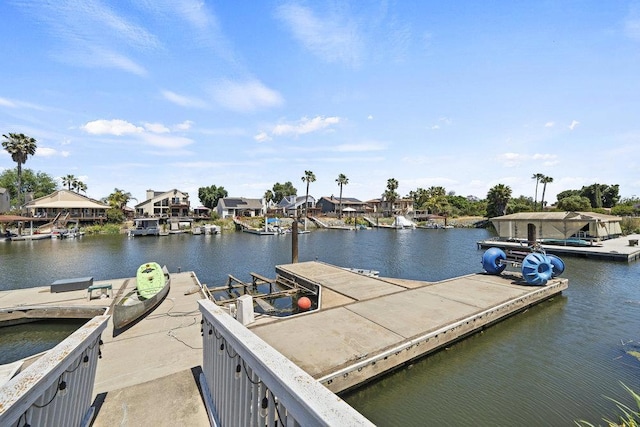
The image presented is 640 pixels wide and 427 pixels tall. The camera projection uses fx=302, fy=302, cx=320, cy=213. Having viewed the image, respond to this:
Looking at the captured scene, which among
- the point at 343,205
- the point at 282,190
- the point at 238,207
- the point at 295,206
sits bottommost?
the point at 238,207

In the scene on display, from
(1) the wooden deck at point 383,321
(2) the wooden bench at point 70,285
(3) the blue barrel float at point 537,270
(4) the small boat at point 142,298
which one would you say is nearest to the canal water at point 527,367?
(1) the wooden deck at point 383,321

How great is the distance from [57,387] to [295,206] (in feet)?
283

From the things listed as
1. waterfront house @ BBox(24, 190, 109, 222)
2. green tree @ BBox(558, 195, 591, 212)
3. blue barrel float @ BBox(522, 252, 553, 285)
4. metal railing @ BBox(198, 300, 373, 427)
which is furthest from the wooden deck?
waterfront house @ BBox(24, 190, 109, 222)

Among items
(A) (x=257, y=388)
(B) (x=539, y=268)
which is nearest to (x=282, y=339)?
(A) (x=257, y=388)

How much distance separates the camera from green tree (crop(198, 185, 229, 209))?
89.8 m

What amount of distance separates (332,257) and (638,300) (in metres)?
24.3

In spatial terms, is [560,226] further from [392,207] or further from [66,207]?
[66,207]

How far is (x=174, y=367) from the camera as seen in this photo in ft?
25.1

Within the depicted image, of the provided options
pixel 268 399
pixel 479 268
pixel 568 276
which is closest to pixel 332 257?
pixel 479 268

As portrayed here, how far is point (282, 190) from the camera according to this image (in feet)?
365

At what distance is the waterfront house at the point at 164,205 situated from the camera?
245ft

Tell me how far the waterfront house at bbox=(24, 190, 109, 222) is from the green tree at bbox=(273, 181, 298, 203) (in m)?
53.8

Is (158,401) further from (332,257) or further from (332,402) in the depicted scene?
(332,257)

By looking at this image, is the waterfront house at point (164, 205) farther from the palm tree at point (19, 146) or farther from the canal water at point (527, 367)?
the canal water at point (527, 367)
